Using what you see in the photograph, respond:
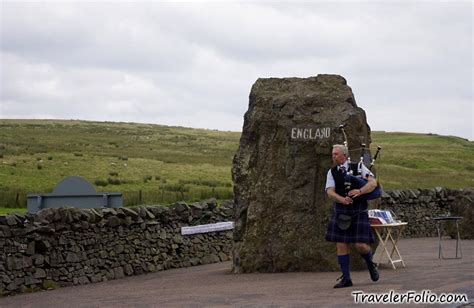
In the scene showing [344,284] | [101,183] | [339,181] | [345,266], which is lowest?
[344,284]

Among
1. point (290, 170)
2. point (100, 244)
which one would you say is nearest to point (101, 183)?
point (100, 244)

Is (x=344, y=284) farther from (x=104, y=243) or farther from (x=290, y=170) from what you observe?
(x=104, y=243)

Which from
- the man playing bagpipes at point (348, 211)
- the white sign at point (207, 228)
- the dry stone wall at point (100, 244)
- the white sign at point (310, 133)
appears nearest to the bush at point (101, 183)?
the dry stone wall at point (100, 244)

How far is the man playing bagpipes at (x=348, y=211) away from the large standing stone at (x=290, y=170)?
3.01m

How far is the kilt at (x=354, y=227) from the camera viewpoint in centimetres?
1365

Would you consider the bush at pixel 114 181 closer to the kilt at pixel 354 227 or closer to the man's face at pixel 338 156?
the kilt at pixel 354 227

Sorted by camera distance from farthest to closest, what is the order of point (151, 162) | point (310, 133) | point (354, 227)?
point (151, 162) → point (310, 133) → point (354, 227)

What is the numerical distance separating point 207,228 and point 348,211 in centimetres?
1007

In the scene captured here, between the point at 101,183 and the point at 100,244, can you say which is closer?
the point at 100,244

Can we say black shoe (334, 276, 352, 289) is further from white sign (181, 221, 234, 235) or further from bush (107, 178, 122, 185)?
bush (107, 178, 122, 185)

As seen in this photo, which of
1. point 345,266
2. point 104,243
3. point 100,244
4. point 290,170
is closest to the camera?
point 345,266

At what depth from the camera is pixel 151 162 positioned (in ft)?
212

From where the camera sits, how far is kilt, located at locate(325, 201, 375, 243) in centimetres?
1365

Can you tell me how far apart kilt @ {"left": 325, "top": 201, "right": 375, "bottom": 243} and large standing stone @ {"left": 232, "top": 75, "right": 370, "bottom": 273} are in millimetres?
3037
